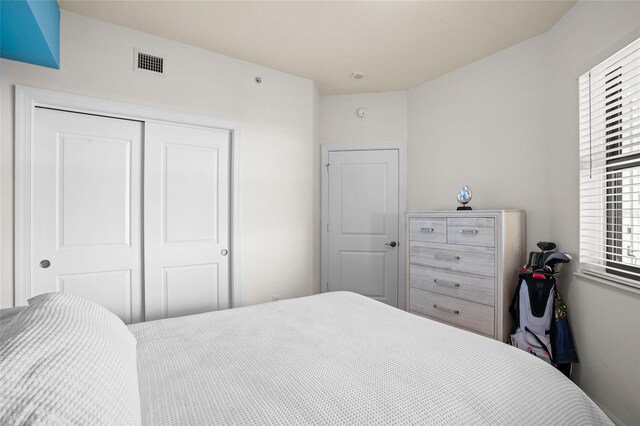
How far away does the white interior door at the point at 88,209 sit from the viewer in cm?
216

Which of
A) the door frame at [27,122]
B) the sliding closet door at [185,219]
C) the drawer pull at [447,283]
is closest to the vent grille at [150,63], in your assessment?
the door frame at [27,122]

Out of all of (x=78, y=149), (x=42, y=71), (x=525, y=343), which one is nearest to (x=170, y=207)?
(x=78, y=149)

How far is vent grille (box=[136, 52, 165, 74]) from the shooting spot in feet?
8.13

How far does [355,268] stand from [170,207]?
215 cm

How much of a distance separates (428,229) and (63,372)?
267 centimetres

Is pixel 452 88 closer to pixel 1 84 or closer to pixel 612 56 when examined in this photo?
pixel 612 56

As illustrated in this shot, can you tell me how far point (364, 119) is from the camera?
3.73 meters

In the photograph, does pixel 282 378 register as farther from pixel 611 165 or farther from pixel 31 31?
pixel 31 31

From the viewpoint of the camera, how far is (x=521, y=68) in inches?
103

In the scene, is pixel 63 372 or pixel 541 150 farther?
pixel 541 150

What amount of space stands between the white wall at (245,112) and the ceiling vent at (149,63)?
0.13 ft

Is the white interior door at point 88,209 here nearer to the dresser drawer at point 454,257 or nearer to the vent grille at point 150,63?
the vent grille at point 150,63

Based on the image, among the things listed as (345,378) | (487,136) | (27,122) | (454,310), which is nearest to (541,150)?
(487,136)

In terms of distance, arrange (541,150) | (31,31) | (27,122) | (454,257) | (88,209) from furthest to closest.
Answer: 1. (454,257)
2. (541,150)
3. (88,209)
4. (27,122)
5. (31,31)
